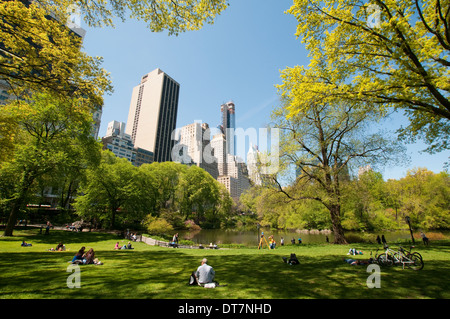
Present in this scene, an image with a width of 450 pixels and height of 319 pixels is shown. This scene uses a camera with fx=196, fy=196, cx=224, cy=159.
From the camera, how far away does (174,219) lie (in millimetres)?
47688

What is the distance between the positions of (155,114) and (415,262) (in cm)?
16081

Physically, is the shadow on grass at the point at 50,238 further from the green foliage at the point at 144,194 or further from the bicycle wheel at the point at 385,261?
the bicycle wheel at the point at 385,261

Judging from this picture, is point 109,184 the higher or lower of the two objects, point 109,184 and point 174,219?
the higher

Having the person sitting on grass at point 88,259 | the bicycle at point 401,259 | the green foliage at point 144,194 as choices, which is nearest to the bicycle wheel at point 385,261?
the bicycle at point 401,259

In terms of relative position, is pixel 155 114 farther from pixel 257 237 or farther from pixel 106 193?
pixel 257 237

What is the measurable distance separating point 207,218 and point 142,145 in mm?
108895

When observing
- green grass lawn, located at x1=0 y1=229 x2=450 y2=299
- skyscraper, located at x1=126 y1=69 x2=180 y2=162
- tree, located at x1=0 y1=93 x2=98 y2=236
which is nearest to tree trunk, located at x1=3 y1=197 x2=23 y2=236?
Result: tree, located at x1=0 y1=93 x2=98 y2=236

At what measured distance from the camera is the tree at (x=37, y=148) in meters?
18.3

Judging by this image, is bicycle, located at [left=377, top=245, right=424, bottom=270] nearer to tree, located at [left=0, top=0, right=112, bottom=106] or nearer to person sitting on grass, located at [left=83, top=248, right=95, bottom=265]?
person sitting on grass, located at [left=83, top=248, right=95, bottom=265]

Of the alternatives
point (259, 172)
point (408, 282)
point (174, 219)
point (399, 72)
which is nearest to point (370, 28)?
point (399, 72)

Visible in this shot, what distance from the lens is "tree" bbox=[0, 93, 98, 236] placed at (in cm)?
1828

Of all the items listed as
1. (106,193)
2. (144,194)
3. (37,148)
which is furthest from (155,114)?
(37,148)

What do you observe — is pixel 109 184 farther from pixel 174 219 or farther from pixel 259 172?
pixel 259 172

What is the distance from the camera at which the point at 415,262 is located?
7578 millimetres
